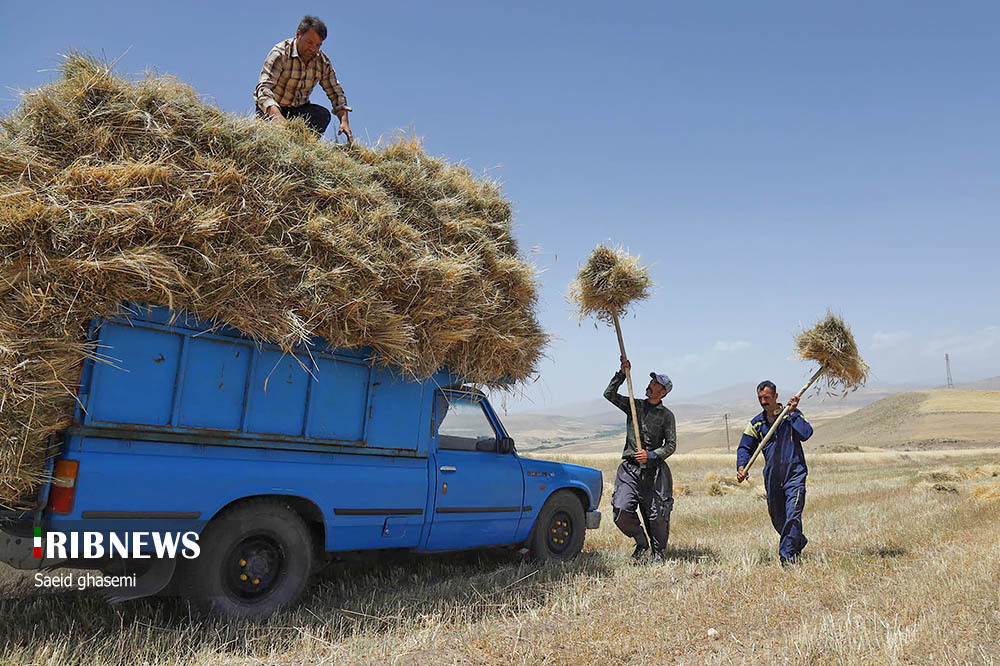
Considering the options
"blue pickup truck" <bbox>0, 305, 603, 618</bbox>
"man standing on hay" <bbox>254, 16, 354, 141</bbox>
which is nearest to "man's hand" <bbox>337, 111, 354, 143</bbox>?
"man standing on hay" <bbox>254, 16, 354, 141</bbox>

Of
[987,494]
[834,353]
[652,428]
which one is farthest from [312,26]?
[987,494]

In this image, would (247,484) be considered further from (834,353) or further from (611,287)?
(834,353)

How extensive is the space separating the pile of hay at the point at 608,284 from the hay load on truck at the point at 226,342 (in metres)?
1.74

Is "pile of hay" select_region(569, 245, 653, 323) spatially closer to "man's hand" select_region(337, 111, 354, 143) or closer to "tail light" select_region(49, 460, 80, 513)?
"man's hand" select_region(337, 111, 354, 143)

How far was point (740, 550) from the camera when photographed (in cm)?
802

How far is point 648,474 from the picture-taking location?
8031 mm

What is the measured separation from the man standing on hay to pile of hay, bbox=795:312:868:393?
5716mm

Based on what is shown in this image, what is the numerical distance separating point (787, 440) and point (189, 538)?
240 inches

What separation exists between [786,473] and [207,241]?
6.33 meters

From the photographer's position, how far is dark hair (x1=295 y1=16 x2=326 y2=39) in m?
7.61

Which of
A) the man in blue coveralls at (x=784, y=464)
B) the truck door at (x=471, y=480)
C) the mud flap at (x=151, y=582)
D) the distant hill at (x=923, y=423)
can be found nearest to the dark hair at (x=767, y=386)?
the man in blue coveralls at (x=784, y=464)

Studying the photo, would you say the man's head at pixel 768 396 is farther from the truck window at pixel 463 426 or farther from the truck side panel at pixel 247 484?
the truck side panel at pixel 247 484

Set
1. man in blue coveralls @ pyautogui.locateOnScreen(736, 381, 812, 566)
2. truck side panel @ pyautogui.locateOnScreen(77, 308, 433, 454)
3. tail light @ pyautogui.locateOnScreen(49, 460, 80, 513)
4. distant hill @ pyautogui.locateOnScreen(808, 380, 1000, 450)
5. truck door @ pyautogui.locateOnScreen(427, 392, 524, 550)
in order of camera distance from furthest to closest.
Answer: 1. distant hill @ pyautogui.locateOnScreen(808, 380, 1000, 450)
2. man in blue coveralls @ pyautogui.locateOnScreen(736, 381, 812, 566)
3. truck door @ pyautogui.locateOnScreen(427, 392, 524, 550)
4. truck side panel @ pyautogui.locateOnScreen(77, 308, 433, 454)
5. tail light @ pyautogui.locateOnScreen(49, 460, 80, 513)

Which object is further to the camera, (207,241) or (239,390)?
(239,390)
